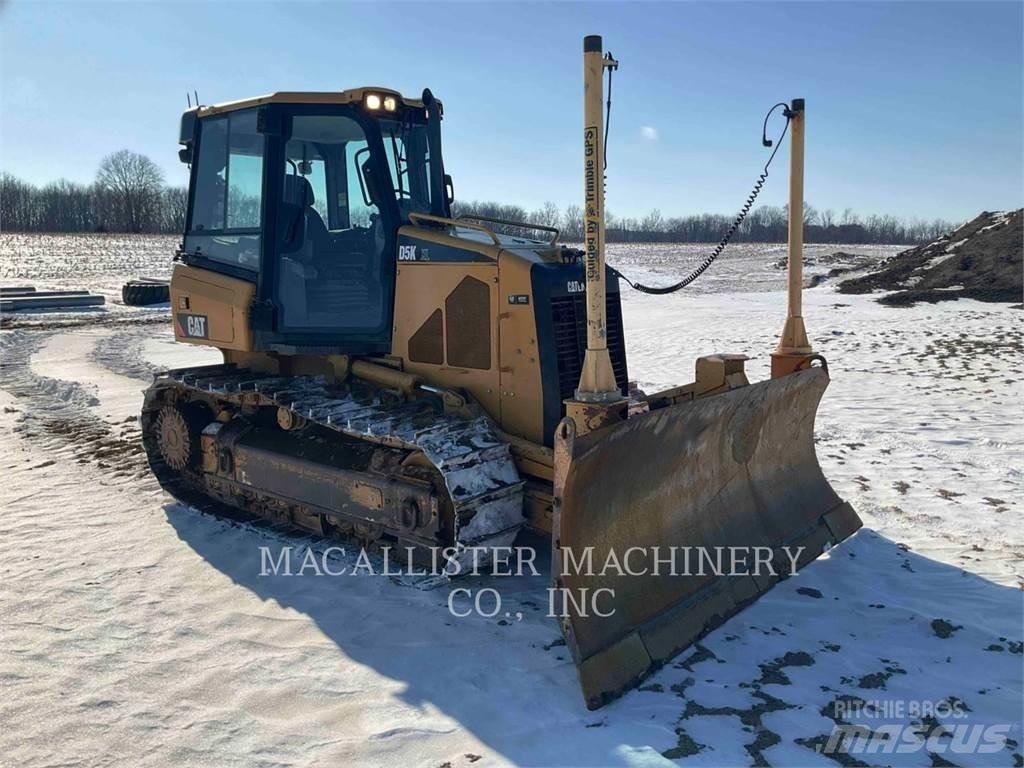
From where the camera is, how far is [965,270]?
2367cm

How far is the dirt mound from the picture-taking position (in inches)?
836

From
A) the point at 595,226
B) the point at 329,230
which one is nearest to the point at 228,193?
the point at 329,230

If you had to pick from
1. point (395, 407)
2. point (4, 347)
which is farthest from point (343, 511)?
point (4, 347)

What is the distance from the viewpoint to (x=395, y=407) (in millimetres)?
6066

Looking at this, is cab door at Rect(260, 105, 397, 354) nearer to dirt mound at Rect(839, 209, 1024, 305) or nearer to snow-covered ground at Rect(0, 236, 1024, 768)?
snow-covered ground at Rect(0, 236, 1024, 768)

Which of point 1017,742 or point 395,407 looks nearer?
point 1017,742

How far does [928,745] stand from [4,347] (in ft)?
57.2

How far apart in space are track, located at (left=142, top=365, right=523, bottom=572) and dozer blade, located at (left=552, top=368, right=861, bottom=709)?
844 mm

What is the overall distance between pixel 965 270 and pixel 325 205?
22254 mm

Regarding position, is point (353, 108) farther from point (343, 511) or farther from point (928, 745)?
point (928, 745)

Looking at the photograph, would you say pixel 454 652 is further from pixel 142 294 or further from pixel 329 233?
pixel 142 294

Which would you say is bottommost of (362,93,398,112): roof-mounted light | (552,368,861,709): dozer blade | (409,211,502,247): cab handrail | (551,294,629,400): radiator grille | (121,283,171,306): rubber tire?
(552,368,861,709): dozer blade

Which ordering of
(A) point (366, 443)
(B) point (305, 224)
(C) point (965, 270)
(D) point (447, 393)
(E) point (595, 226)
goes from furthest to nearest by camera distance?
(C) point (965, 270), (B) point (305, 224), (A) point (366, 443), (D) point (447, 393), (E) point (595, 226)

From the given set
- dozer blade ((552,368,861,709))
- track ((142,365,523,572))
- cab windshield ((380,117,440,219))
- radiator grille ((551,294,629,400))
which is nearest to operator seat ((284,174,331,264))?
cab windshield ((380,117,440,219))
